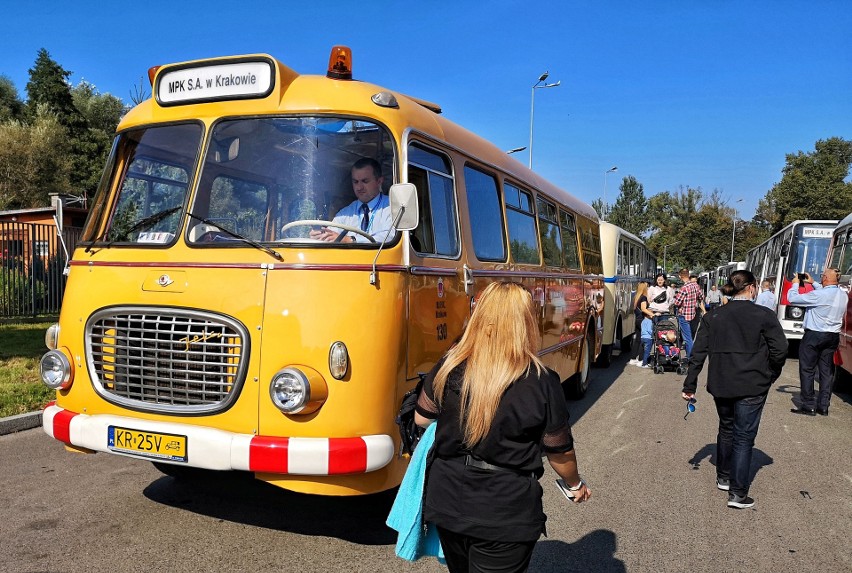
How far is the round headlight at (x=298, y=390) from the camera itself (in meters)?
3.92

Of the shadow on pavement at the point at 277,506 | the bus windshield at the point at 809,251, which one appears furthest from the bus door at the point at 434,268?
the bus windshield at the point at 809,251

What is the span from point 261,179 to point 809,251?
17.4m

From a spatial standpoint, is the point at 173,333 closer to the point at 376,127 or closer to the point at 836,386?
the point at 376,127

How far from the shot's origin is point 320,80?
15.3ft

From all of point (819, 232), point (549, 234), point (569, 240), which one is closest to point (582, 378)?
point (569, 240)

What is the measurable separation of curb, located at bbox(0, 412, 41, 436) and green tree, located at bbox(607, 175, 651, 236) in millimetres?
76449

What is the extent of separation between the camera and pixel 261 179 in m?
4.50

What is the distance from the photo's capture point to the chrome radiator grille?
13.6 ft

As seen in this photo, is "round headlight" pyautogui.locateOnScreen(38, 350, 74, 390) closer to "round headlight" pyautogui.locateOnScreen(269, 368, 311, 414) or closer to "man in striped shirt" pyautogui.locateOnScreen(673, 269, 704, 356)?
"round headlight" pyautogui.locateOnScreen(269, 368, 311, 414)

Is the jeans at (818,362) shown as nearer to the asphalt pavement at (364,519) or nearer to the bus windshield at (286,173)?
the asphalt pavement at (364,519)

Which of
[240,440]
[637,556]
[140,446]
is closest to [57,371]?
[140,446]

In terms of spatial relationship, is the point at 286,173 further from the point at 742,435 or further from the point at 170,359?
the point at 742,435

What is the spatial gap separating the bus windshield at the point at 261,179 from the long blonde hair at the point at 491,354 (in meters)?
1.71

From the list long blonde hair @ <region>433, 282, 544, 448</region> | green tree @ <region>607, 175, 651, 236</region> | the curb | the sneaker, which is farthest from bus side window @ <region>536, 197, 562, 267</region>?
green tree @ <region>607, 175, 651, 236</region>
